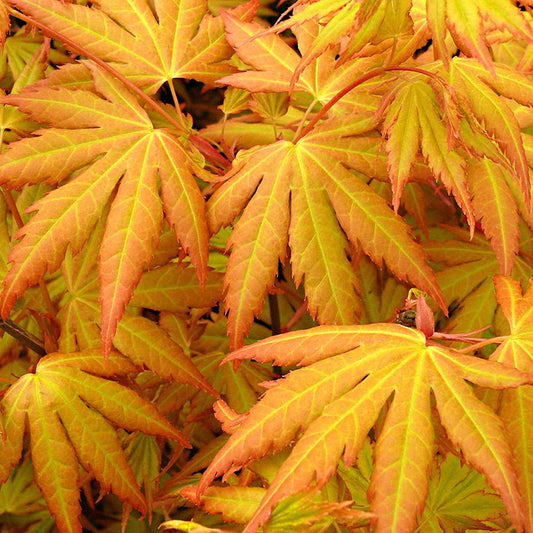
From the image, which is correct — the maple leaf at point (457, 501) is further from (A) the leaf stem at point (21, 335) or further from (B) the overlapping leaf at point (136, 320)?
(A) the leaf stem at point (21, 335)

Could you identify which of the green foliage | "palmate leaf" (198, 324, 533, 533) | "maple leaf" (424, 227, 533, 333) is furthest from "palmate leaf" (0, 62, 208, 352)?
"maple leaf" (424, 227, 533, 333)

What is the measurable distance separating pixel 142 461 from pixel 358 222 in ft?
1.90

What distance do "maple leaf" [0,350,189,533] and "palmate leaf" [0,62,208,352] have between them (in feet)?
0.43

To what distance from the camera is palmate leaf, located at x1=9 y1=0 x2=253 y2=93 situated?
110cm

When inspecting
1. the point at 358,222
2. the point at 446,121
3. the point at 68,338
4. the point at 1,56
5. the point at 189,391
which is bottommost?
the point at 189,391

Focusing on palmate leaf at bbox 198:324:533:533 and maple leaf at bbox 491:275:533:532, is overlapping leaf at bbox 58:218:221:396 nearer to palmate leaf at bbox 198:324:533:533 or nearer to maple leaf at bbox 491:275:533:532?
palmate leaf at bbox 198:324:533:533

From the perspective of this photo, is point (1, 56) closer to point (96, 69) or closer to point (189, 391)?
→ point (96, 69)

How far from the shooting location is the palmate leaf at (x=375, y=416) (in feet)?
2.28

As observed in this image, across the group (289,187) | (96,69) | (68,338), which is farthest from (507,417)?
(96,69)

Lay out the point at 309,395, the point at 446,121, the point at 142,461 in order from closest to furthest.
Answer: the point at 309,395, the point at 446,121, the point at 142,461

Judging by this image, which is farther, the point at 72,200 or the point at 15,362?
the point at 15,362

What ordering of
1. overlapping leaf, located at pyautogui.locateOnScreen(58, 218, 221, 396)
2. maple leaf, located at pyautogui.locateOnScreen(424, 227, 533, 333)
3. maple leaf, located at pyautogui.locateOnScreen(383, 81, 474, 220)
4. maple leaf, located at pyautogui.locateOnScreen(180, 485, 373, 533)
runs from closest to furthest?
maple leaf, located at pyautogui.locateOnScreen(180, 485, 373, 533) → maple leaf, located at pyautogui.locateOnScreen(383, 81, 474, 220) → overlapping leaf, located at pyautogui.locateOnScreen(58, 218, 221, 396) → maple leaf, located at pyautogui.locateOnScreen(424, 227, 533, 333)

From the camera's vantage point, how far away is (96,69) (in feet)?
3.55

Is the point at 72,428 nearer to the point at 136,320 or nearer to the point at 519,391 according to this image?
the point at 136,320
